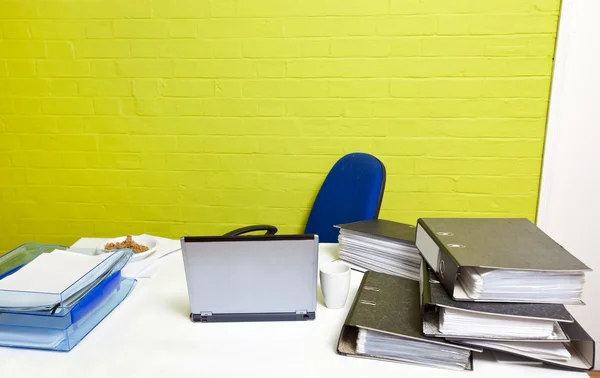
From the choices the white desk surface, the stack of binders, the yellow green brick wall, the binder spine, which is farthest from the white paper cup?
the yellow green brick wall

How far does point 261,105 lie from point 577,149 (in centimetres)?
150

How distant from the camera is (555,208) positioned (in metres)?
2.15

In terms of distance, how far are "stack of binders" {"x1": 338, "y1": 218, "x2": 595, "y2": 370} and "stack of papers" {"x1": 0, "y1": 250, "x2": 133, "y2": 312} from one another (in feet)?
2.15

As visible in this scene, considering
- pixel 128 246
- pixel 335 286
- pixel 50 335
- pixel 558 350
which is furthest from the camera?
pixel 128 246

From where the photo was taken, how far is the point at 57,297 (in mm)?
1049

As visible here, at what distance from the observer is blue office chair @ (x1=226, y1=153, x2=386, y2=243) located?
1799 mm

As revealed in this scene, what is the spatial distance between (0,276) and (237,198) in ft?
3.92

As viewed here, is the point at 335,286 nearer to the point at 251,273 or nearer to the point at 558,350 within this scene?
the point at 251,273

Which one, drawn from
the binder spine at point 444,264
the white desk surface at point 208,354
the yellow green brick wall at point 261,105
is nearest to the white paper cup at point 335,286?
the white desk surface at point 208,354

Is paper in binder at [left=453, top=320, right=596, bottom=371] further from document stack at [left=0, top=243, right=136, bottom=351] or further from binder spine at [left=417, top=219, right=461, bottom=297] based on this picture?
document stack at [left=0, top=243, right=136, bottom=351]

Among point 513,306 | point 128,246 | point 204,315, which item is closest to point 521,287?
point 513,306

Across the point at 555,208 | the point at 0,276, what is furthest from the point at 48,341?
the point at 555,208

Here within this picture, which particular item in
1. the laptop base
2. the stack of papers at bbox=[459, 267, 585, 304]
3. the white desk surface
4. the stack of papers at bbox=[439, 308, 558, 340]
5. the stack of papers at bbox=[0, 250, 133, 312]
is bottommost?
the white desk surface

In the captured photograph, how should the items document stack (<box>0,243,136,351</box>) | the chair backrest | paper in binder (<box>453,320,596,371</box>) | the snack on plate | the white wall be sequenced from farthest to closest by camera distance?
the white wall < the chair backrest < the snack on plate < document stack (<box>0,243,136,351</box>) < paper in binder (<box>453,320,596,371</box>)
